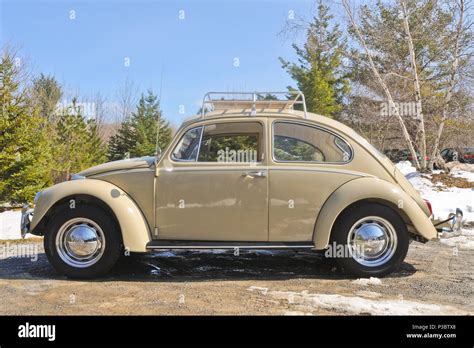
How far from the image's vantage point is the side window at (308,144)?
5102 mm

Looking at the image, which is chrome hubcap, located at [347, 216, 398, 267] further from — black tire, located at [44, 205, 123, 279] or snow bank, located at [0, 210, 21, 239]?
snow bank, located at [0, 210, 21, 239]

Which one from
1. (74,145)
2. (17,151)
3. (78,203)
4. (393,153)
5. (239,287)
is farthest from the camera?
(393,153)

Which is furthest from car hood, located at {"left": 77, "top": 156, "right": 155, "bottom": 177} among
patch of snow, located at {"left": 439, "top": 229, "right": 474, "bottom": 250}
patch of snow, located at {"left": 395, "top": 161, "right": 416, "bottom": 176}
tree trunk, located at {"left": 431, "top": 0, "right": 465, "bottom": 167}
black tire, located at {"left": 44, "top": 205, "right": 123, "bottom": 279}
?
tree trunk, located at {"left": 431, "top": 0, "right": 465, "bottom": 167}

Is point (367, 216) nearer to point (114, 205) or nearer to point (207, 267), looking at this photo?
point (207, 267)

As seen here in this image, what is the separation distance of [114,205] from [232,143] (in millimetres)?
1646

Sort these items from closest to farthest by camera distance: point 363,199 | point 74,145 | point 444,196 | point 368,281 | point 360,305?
point 360,305, point 368,281, point 363,199, point 444,196, point 74,145

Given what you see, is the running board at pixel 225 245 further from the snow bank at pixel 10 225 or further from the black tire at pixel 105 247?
the snow bank at pixel 10 225

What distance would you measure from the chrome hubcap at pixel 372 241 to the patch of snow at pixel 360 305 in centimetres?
85

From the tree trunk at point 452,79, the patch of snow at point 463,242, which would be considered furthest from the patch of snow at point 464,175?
the patch of snow at point 463,242

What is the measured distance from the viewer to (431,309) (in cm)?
382

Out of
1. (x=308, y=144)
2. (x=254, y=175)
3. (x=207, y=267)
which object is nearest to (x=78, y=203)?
(x=207, y=267)

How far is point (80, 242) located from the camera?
16.1 feet

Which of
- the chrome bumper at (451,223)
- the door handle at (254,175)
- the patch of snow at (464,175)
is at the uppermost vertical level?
the patch of snow at (464,175)
